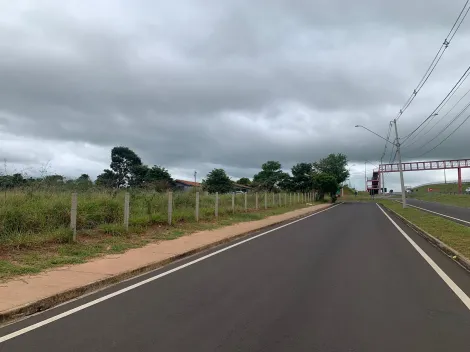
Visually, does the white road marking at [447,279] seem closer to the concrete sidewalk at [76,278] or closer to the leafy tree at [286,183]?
the concrete sidewalk at [76,278]

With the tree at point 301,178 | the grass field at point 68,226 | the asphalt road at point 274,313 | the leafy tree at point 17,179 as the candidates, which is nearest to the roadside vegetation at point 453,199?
the tree at point 301,178

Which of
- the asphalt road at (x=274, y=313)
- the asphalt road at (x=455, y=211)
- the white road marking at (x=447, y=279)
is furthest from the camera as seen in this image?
the asphalt road at (x=455, y=211)

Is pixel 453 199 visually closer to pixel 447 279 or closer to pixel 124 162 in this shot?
pixel 124 162

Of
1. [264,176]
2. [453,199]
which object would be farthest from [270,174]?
[453,199]

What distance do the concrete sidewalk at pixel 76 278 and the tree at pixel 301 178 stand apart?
2474 inches

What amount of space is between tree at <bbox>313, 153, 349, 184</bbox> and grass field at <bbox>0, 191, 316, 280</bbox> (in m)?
68.0

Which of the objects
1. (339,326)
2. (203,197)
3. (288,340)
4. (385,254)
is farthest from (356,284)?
(203,197)

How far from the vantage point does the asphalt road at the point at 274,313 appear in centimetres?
470

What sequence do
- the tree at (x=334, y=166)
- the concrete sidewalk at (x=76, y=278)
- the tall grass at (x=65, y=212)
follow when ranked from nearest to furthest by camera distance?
the concrete sidewalk at (x=76, y=278)
the tall grass at (x=65, y=212)
the tree at (x=334, y=166)

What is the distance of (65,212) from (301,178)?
211 feet

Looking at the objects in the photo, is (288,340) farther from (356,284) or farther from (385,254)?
(385,254)

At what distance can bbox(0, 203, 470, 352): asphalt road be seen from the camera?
4699 millimetres

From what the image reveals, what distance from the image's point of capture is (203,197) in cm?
2370

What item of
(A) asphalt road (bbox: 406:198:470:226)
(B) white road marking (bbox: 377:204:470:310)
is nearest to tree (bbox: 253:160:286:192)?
(A) asphalt road (bbox: 406:198:470:226)
